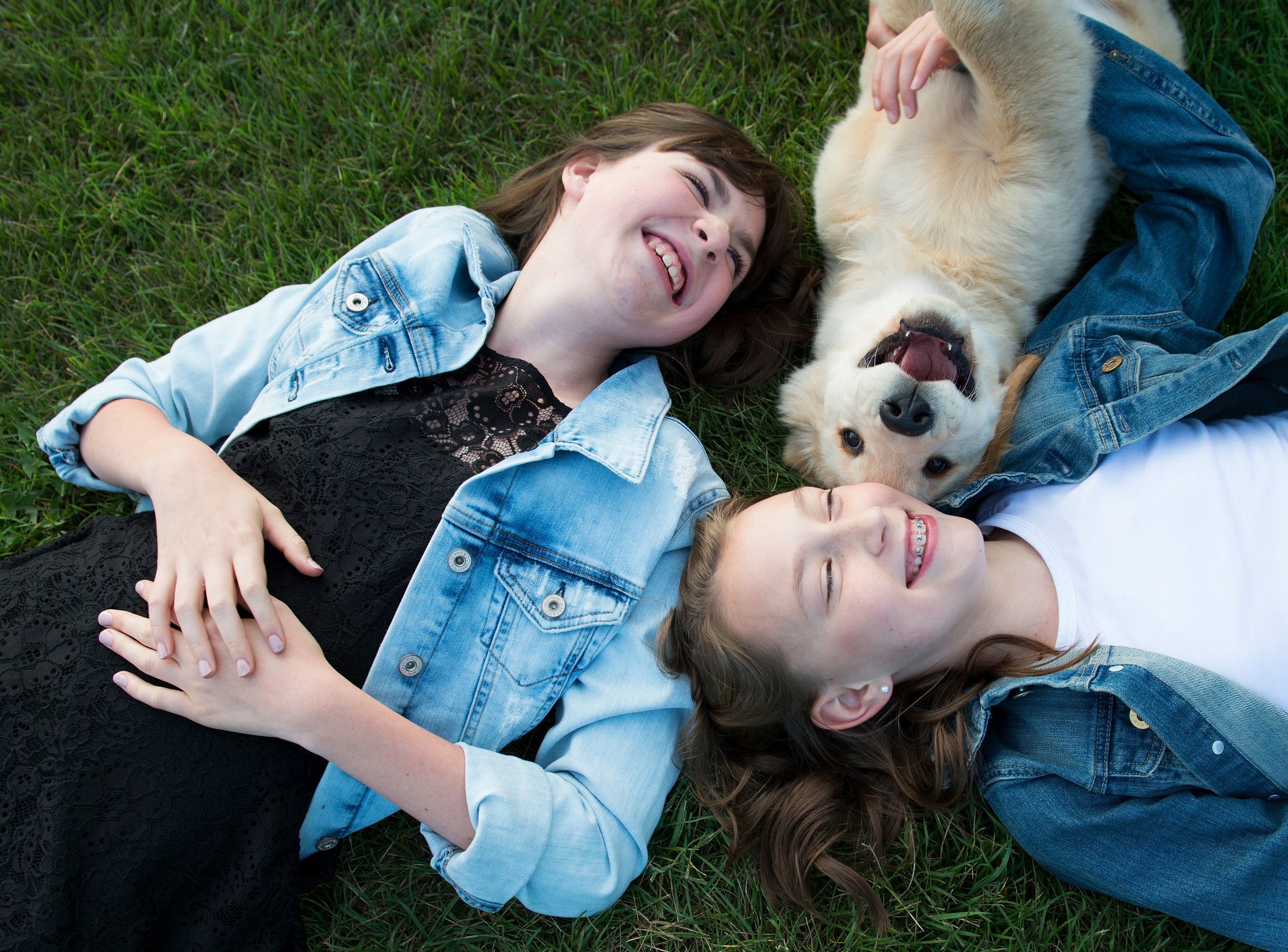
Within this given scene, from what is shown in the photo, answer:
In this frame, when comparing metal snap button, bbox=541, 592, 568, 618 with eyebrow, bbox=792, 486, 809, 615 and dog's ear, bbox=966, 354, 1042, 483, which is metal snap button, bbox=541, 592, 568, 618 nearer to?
eyebrow, bbox=792, 486, 809, 615

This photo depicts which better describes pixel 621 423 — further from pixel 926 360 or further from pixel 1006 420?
pixel 1006 420

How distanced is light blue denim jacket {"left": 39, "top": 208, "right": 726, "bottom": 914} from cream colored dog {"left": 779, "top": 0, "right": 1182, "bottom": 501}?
532 mm

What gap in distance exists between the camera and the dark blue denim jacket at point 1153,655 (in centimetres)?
198

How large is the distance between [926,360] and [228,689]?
195 cm

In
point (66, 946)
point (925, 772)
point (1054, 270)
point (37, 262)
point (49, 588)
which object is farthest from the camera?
point (37, 262)

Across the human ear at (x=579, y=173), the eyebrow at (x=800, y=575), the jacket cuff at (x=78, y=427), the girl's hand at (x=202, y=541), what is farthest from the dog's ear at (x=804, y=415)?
the jacket cuff at (x=78, y=427)

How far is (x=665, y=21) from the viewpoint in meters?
3.07

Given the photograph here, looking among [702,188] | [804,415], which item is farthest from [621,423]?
[702,188]

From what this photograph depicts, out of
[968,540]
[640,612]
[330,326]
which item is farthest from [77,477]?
[968,540]

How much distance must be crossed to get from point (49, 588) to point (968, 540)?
2.26m

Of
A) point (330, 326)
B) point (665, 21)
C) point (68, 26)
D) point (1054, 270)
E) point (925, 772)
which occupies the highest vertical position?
point (68, 26)

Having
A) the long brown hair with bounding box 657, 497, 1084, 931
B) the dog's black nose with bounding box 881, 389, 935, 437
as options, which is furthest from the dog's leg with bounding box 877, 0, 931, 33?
the long brown hair with bounding box 657, 497, 1084, 931

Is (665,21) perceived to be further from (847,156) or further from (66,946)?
(66,946)

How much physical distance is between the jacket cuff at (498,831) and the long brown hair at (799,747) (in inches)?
18.6
